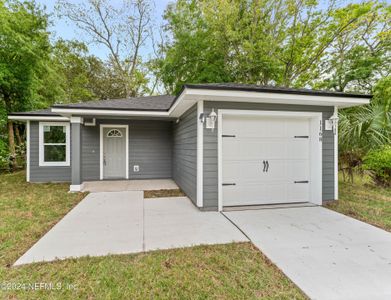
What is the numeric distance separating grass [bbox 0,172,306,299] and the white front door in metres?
4.98

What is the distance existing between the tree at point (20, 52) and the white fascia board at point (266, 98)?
28.9 feet

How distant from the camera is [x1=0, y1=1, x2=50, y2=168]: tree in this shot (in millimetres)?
8367

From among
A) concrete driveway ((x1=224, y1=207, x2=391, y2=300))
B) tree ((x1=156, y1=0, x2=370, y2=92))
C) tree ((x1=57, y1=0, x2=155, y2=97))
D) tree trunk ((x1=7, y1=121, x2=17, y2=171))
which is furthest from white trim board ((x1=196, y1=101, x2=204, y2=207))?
tree ((x1=57, y1=0, x2=155, y2=97))

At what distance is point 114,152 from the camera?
815cm

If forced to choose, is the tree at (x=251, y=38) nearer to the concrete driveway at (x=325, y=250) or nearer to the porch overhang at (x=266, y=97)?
the porch overhang at (x=266, y=97)

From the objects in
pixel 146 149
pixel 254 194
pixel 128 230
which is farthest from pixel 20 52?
pixel 254 194

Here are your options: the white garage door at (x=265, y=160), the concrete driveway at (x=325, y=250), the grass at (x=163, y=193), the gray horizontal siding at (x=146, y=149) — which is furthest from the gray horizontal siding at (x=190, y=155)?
the gray horizontal siding at (x=146, y=149)

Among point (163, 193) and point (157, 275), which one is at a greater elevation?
point (163, 193)

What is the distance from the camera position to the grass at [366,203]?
3988mm

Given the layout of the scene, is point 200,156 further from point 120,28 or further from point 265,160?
point 120,28

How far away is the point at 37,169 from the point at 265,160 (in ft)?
26.0

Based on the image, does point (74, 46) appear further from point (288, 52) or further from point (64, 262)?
point (64, 262)

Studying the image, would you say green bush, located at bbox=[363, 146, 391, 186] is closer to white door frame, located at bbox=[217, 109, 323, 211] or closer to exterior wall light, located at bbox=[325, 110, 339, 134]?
exterior wall light, located at bbox=[325, 110, 339, 134]

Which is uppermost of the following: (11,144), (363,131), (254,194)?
(363,131)
